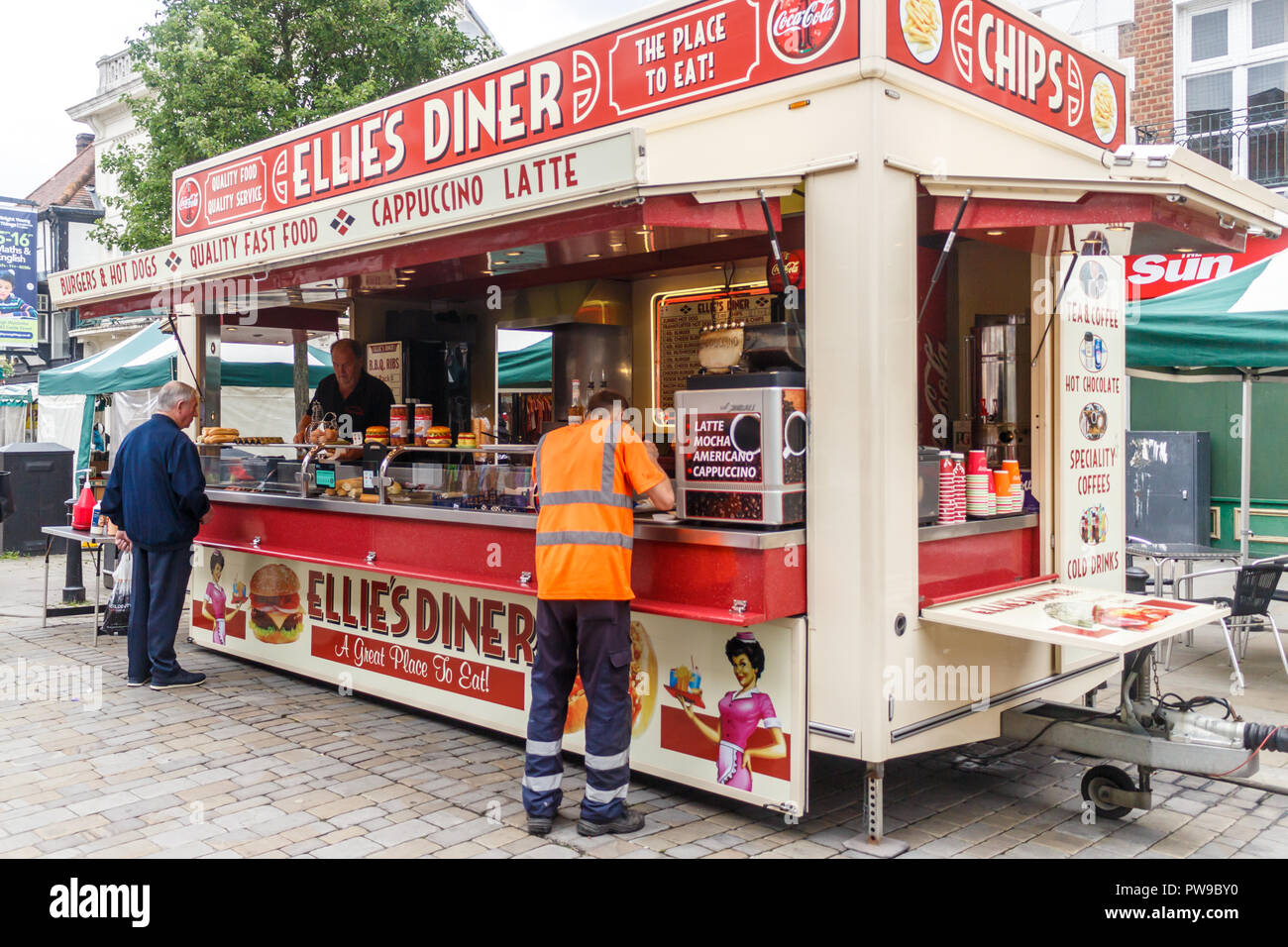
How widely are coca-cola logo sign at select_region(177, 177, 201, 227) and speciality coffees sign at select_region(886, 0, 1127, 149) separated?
6584mm

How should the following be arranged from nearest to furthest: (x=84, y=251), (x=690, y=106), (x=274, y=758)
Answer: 1. (x=690, y=106)
2. (x=274, y=758)
3. (x=84, y=251)

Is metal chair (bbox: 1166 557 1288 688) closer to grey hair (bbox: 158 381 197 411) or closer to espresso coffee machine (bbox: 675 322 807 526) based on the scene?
espresso coffee machine (bbox: 675 322 807 526)

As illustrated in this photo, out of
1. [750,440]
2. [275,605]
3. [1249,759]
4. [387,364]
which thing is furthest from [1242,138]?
[275,605]

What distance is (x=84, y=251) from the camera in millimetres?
34625

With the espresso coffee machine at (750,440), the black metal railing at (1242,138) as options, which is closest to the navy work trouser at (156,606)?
the espresso coffee machine at (750,440)

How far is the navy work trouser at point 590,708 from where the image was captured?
4.40 metres

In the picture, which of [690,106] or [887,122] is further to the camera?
[690,106]

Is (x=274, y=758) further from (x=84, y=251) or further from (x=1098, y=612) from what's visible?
(x=84, y=251)

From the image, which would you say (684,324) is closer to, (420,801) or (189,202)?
(420,801)

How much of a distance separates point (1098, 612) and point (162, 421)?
5.77 meters

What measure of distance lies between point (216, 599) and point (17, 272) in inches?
851

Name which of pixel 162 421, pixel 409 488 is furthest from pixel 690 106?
pixel 162 421

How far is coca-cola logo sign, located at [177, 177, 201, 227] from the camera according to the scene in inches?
353

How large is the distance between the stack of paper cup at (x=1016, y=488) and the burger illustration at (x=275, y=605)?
4592 mm
